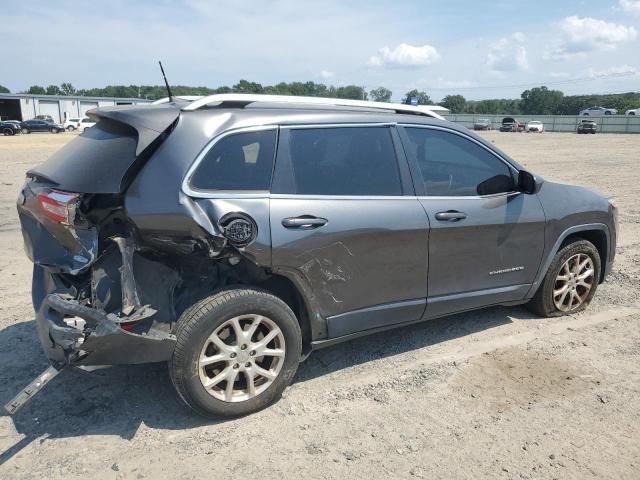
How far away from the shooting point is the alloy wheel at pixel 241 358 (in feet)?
10.4

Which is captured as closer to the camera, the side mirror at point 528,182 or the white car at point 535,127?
the side mirror at point 528,182

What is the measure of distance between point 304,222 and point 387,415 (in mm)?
1311

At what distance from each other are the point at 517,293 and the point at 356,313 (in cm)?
162

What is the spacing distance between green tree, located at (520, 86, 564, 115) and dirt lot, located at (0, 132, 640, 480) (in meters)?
118

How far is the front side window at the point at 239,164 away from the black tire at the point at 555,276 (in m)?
2.74

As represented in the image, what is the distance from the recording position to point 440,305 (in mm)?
4016

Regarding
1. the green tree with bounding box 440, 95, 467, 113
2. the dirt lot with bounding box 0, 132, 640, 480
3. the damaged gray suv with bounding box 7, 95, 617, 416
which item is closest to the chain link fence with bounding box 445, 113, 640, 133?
the green tree with bounding box 440, 95, 467, 113

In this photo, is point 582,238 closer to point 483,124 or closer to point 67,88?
point 483,124

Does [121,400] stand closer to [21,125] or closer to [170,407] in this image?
[170,407]

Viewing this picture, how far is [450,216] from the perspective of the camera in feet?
12.7

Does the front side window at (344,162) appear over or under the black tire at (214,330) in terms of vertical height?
over

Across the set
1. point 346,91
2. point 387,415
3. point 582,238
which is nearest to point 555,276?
point 582,238

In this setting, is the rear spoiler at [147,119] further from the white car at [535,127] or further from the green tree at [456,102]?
the green tree at [456,102]

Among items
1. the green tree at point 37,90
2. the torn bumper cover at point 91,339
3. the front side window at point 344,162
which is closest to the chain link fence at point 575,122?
the front side window at point 344,162
